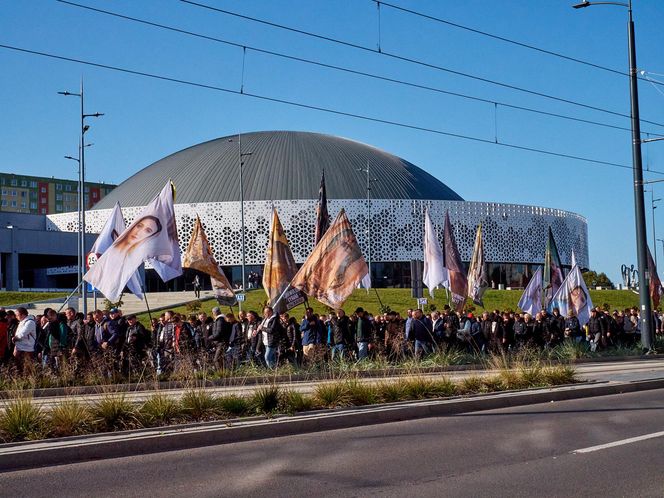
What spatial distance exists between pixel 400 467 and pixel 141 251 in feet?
41.6

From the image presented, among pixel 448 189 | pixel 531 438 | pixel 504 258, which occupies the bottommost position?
pixel 531 438

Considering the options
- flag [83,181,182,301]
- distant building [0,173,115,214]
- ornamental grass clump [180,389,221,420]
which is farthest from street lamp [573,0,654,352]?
distant building [0,173,115,214]

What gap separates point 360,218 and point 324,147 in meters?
13.1

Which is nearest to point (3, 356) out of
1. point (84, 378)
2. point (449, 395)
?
point (84, 378)

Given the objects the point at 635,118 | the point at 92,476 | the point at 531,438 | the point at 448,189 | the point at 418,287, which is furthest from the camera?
the point at 448,189

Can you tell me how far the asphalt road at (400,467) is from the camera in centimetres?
802

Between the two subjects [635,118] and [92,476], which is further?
[635,118]

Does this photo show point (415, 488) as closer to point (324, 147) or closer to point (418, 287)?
point (418, 287)

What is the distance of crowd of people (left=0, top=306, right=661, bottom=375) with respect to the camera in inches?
715

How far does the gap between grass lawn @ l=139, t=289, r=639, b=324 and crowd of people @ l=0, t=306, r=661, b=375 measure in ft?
61.4

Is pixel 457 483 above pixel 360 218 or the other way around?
the other way around

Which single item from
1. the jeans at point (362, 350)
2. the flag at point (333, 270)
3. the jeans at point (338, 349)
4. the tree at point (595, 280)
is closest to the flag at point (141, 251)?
the flag at point (333, 270)

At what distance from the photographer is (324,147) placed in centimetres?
9038

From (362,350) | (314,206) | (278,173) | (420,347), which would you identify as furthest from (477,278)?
(278,173)
